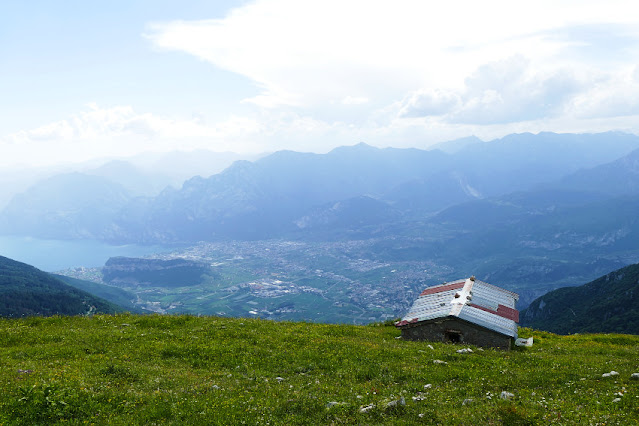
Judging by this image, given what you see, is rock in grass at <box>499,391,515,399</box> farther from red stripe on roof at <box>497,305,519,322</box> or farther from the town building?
red stripe on roof at <box>497,305,519,322</box>

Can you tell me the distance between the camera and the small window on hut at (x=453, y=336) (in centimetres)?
3064

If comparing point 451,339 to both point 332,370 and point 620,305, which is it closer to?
point 332,370

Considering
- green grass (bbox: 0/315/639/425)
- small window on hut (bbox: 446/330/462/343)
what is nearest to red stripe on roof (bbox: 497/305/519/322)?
small window on hut (bbox: 446/330/462/343)

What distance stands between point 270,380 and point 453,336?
17899 mm

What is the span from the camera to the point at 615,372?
62.5 ft

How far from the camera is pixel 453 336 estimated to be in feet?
102

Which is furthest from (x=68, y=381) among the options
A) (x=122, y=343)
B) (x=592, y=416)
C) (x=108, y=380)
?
(x=592, y=416)

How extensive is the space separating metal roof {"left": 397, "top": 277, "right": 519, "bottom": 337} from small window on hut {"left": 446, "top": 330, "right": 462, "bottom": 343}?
1256 mm

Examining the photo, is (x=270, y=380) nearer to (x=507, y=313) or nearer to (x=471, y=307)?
(x=471, y=307)

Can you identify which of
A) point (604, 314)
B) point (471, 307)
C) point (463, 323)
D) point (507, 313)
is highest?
point (471, 307)

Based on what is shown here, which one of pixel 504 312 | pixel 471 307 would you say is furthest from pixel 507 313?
pixel 471 307

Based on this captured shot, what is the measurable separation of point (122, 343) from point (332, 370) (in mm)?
12189

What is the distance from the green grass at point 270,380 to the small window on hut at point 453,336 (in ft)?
10.3

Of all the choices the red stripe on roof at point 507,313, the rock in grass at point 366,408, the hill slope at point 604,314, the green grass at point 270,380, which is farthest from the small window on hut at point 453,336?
the hill slope at point 604,314
